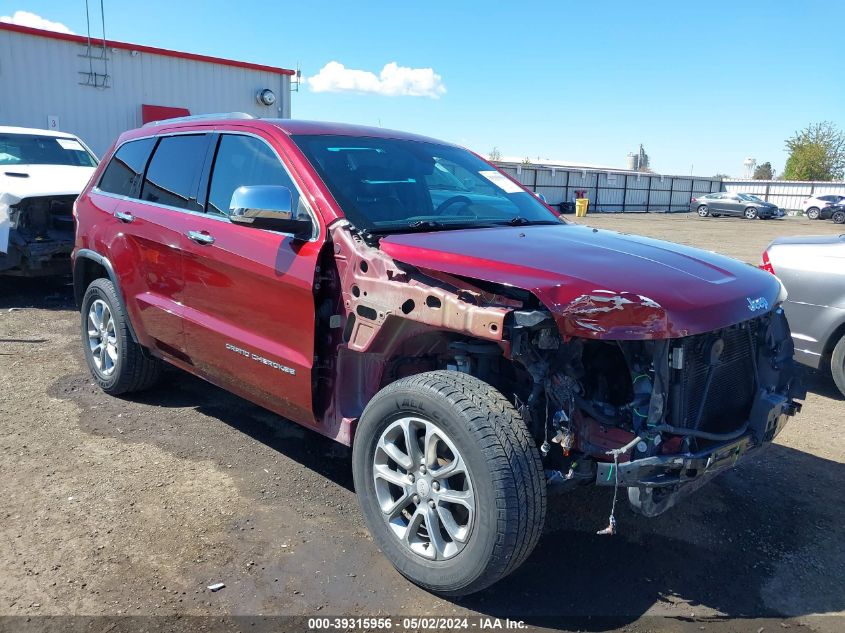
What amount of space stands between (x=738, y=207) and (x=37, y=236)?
1543 inches

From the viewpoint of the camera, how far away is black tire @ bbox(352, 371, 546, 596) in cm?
Answer: 251

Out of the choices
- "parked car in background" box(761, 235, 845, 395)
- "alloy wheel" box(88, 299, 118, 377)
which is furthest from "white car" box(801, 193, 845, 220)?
"alloy wheel" box(88, 299, 118, 377)

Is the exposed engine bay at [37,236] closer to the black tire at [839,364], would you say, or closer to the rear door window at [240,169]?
the rear door window at [240,169]

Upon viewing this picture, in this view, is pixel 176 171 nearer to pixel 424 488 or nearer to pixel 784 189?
pixel 424 488

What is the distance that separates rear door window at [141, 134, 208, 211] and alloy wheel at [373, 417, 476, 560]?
199 centimetres

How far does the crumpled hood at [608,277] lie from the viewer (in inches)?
98.0

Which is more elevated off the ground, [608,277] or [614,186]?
[614,186]

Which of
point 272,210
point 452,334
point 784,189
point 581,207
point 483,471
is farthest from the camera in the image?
point 784,189

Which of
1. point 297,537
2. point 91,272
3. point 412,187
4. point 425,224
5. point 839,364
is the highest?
point 412,187

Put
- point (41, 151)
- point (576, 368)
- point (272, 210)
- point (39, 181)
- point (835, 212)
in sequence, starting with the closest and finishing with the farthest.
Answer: point (576, 368) → point (272, 210) → point (39, 181) → point (41, 151) → point (835, 212)

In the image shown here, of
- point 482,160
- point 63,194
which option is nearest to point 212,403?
point 482,160

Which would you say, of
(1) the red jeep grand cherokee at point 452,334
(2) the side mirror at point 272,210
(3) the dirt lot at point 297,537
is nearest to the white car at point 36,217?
(3) the dirt lot at point 297,537

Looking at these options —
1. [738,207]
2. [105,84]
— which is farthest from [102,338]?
[738,207]

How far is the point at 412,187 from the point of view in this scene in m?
3.76
